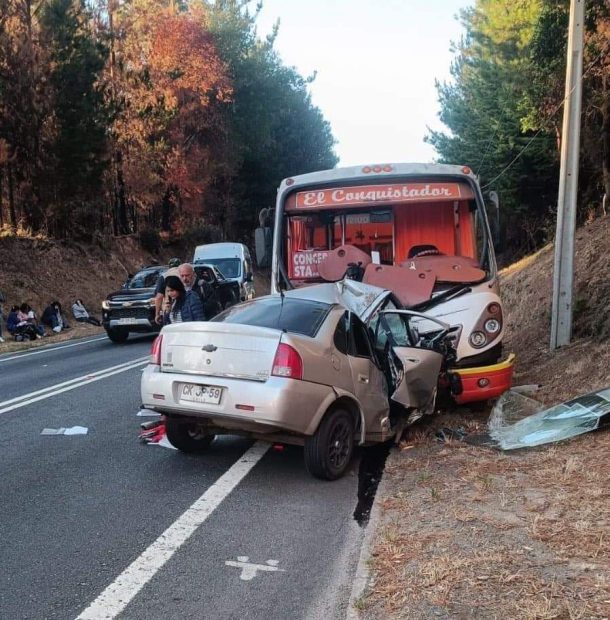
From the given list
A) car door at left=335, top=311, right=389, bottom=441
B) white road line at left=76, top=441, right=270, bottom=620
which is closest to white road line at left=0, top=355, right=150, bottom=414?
white road line at left=76, top=441, right=270, bottom=620

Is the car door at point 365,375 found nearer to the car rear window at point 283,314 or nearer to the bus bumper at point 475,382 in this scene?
the car rear window at point 283,314

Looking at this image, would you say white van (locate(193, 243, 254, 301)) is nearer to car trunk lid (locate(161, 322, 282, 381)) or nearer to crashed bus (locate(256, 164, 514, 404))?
crashed bus (locate(256, 164, 514, 404))

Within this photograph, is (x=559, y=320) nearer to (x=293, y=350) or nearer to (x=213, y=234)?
(x=293, y=350)

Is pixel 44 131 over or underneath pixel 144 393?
over

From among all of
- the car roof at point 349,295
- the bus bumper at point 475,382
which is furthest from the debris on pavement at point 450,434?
the car roof at point 349,295

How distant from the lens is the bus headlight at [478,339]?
7430 millimetres

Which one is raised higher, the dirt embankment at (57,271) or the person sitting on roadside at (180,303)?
the person sitting on roadside at (180,303)

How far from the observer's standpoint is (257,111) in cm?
4344

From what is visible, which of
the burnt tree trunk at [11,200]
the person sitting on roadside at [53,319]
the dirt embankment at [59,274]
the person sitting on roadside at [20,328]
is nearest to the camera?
the person sitting on roadside at [20,328]

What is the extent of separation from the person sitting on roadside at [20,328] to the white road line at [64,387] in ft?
25.6

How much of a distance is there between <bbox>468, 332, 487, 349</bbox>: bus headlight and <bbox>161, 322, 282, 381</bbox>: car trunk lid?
272 centimetres

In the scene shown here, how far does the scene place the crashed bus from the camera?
24.5 ft

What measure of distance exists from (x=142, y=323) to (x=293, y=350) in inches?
442

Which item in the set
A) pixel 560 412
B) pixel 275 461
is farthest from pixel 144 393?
pixel 560 412
